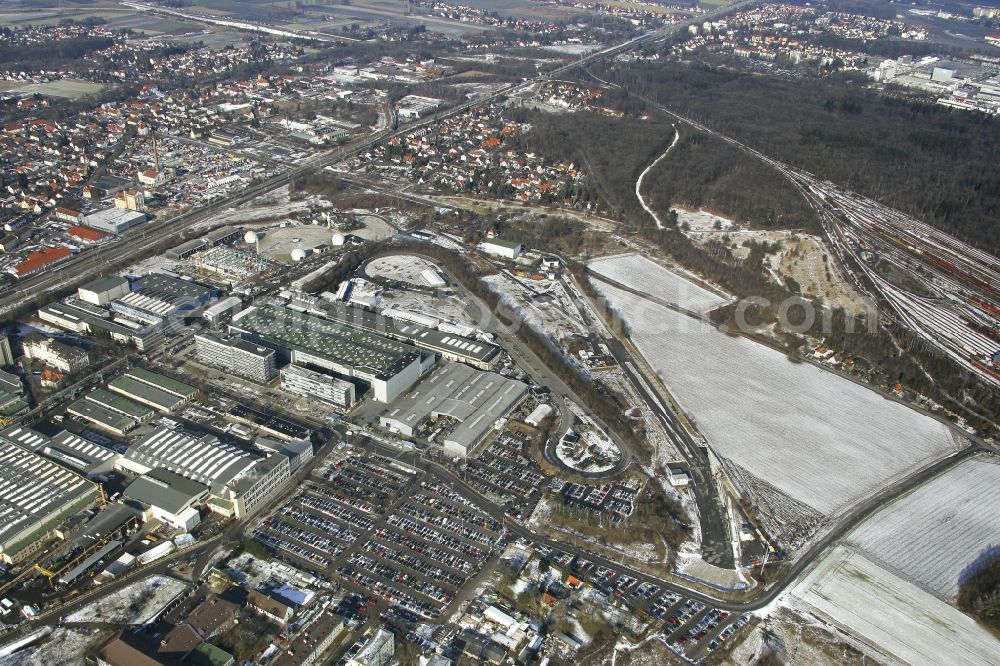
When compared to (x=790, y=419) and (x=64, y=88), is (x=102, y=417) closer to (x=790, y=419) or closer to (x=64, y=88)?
(x=790, y=419)

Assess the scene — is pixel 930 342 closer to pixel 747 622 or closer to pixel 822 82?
pixel 747 622

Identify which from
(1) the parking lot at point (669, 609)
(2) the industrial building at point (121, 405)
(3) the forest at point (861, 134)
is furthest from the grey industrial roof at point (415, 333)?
(3) the forest at point (861, 134)

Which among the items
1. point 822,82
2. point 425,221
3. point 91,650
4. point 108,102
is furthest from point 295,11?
point 91,650

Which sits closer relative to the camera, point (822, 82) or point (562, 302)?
point (562, 302)

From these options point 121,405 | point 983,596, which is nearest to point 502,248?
point 121,405

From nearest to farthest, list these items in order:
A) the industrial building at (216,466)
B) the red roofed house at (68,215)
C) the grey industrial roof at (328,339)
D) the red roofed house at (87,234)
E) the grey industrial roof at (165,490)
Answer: the grey industrial roof at (165,490), the industrial building at (216,466), the grey industrial roof at (328,339), the red roofed house at (87,234), the red roofed house at (68,215)

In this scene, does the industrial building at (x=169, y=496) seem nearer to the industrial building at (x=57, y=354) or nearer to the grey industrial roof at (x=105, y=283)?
the industrial building at (x=57, y=354)

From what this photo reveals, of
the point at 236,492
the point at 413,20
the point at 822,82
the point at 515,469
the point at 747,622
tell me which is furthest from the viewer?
the point at 413,20
